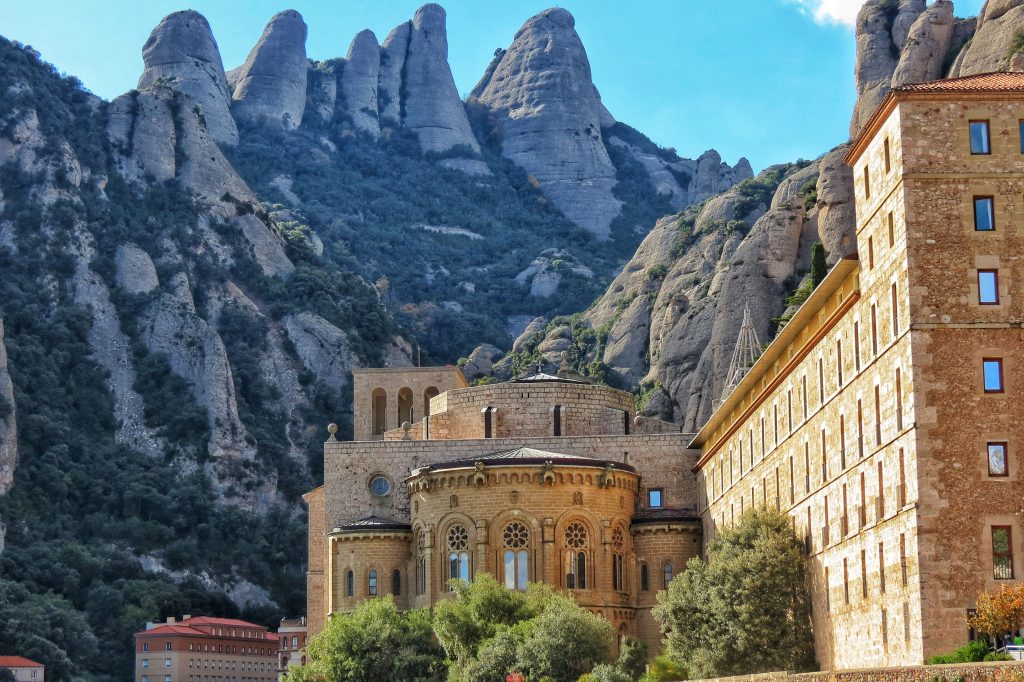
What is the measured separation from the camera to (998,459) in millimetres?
40844

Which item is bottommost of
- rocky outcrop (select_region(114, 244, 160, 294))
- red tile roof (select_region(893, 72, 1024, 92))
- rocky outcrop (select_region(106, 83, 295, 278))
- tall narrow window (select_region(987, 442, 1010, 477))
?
tall narrow window (select_region(987, 442, 1010, 477))

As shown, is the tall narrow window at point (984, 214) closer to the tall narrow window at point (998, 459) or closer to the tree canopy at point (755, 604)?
the tall narrow window at point (998, 459)

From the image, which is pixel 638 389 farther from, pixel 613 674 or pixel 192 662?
pixel 613 674

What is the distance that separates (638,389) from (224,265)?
5303 cm

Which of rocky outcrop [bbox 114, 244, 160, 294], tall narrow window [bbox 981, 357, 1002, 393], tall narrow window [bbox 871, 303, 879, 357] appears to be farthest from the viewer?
rocky outcrop [bbox 114, 244, 160, 294]

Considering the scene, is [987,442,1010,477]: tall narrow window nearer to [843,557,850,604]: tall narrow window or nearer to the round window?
[843,557,850,604]: tall narrow window

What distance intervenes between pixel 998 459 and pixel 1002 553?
90.5 inches

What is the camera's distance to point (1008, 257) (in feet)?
138

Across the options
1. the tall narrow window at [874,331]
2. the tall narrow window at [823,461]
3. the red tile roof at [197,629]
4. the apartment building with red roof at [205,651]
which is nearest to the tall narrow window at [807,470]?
the tall narrow window at [823,461]

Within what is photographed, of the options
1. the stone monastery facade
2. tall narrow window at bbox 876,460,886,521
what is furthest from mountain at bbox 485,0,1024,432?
tall narrow window at bbox 876,460,886,521

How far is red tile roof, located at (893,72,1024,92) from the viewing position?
4234 centimetres

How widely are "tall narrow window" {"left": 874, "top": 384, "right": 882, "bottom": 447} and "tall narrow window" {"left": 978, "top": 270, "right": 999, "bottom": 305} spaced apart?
153 inches

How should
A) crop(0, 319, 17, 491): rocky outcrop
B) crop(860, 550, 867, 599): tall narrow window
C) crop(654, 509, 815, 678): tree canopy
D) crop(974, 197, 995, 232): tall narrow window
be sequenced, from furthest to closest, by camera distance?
crop(0, 319, 17, 491): rocky outcrop
crop(654, 509, 815, 678): tree canopy
crop(860, 550, 867, 599): tall narrow window
crop(974, 197, 995, 232): tall narrow window

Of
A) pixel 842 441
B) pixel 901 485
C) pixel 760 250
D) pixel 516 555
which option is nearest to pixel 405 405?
pixel 516 555
